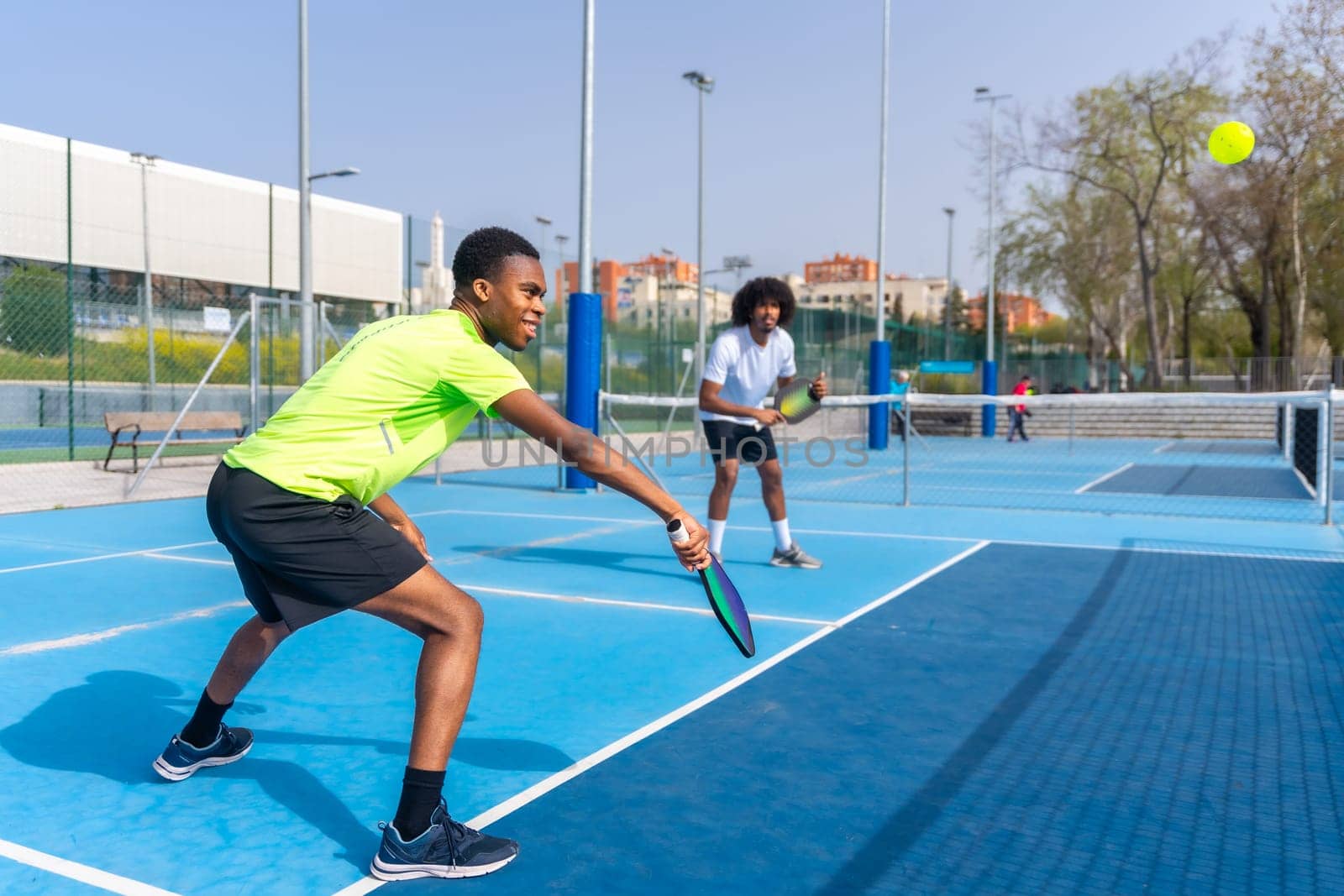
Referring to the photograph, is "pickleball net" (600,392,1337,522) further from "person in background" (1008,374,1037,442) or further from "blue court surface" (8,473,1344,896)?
"blue court surface" (8,473,1344,896)

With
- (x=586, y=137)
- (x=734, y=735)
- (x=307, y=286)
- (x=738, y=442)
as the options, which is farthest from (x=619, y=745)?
(x=307, y=286)

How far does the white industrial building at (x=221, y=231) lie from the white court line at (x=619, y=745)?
28968 mm

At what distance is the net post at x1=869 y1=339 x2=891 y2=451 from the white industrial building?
52.1ft

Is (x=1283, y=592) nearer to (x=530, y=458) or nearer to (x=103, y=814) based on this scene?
(x=103, y=814)

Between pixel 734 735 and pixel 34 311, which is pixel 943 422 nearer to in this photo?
pixel 34 311

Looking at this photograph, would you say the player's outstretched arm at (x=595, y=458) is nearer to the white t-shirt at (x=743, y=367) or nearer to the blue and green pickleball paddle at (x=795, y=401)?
the white t-shirt at (x=743, y=367)

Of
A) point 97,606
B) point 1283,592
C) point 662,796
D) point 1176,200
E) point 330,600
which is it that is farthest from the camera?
point 1176,200

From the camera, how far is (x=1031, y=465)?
63.4 ft

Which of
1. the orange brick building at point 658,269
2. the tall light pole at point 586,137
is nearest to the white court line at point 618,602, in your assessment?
the tall light pole at point 586,137

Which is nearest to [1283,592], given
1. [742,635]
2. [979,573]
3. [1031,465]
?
[979,573]

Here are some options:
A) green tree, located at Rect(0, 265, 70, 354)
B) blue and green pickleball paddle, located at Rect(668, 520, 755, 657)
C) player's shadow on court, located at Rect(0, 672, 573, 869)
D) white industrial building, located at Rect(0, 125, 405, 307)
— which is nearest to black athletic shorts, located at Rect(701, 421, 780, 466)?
player's shadow on court, located at Rect(0, 672, 573, 869)

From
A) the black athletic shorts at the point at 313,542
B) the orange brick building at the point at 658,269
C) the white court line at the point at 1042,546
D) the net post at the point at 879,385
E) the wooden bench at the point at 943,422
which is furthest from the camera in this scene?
the orange brick building at the point at 658,269

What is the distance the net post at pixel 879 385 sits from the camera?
23.1 meters

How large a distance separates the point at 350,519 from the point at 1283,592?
6271mm
